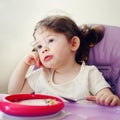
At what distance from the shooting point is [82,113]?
2.71 feet

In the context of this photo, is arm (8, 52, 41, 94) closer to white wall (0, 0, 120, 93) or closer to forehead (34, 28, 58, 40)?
forehead (34, 28, 58, 40)

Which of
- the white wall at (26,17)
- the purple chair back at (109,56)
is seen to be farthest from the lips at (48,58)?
the white wall at (26,17)

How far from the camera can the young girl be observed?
3.60 feet

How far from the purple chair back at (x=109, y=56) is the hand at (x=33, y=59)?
0.23 meters

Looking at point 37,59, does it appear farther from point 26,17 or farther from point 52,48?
point 26,17

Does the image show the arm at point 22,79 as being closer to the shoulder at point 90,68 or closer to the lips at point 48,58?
the lips at point 48,58

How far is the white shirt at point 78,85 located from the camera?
1090 millimetres

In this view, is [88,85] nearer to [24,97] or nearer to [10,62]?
[24,97]

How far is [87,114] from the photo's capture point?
0.82 meters

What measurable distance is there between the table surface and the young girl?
6.1 inches

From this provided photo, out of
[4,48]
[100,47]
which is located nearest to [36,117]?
[100,47]

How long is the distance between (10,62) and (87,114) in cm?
95

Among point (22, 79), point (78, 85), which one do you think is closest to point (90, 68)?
point (78, 85)

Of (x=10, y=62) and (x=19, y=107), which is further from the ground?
(x=19, y=107)
